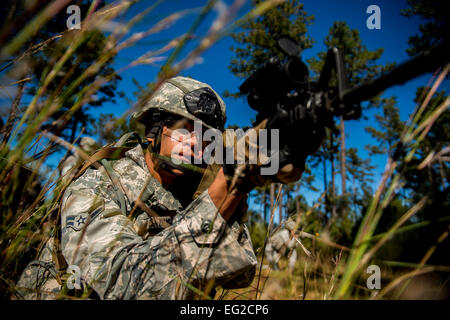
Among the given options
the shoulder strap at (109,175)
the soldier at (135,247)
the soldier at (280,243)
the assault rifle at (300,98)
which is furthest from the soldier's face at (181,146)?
the soldier at (280,243)

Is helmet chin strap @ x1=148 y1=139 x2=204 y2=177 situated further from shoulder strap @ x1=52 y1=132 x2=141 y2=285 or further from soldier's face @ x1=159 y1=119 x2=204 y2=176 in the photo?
shoulder strap @ x1=52 y1=132 x2=141 y2=285

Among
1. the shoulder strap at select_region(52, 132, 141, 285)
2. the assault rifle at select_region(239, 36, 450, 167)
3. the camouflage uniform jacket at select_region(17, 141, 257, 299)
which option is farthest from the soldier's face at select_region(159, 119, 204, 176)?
the assault rifle at select_region(239, 36, 450, 167)

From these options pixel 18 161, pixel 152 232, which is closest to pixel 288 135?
pixel 18 161

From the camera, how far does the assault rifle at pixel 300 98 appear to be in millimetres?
968

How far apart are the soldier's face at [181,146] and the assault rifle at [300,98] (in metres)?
0.90

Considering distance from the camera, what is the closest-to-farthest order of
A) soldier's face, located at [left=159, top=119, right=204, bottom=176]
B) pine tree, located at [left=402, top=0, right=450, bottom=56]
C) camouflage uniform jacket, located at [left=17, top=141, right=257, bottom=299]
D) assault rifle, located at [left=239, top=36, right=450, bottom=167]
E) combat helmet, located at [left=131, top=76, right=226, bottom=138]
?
assault rifle, located at [left=239, top=36, right=450, bottom=167] → camouflage uniform jacket, located at [left=17, top=141, right=257, bottom=299] → soldier's face, located at [left=159, top=119, right=204, bottom=176] → combat helmet, located at [left=131, top=76, right=226, bottom=138] → pine tree, located at [left=402, top=0, right=450, bottom=56]

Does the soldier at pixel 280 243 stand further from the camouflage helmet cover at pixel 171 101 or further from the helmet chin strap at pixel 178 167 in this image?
the camouflage helmet cover at pixel 171 101

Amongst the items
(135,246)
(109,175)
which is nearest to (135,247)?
(135,246)

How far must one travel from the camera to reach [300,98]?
3.81 ft

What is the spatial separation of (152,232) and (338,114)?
5.14 feet

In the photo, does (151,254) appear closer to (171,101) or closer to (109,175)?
(109,175)

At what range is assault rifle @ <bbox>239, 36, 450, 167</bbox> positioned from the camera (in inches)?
38.1

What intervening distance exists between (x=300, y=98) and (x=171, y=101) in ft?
5.54

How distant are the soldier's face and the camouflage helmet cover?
0.74 ft
